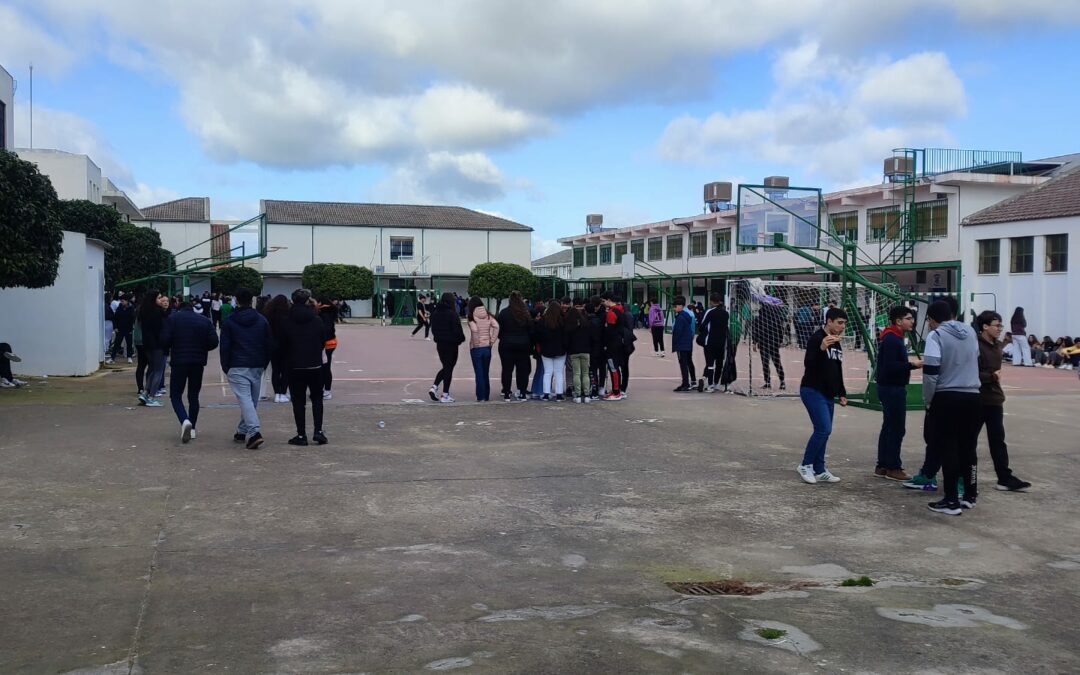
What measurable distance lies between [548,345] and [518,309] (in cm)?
77

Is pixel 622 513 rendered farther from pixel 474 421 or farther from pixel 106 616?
pixel 474 421

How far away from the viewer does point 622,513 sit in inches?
309

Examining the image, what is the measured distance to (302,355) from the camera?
34.0 feet

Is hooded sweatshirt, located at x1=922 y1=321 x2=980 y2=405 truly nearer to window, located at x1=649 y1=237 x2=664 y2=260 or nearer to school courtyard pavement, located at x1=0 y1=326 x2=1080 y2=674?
school courtyard pavement, located at x1=0 y1=326 x2=1080 y2=674

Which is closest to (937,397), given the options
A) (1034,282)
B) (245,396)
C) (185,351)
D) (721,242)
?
(245,396)

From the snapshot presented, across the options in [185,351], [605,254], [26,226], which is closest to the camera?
[185,351]

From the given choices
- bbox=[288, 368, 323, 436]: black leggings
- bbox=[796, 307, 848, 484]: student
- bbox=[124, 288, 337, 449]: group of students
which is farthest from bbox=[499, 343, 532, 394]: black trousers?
bbox=[796, 307, 848, 484]: student

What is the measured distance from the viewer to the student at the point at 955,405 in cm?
802

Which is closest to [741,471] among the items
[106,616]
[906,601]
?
[906,601]

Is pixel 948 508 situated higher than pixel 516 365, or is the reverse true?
pixel 516 365

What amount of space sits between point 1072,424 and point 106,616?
42.4ft

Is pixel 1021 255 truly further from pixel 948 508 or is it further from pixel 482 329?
pixel 948 508

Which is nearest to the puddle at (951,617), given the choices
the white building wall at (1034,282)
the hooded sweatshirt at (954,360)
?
the hooded sweatshirt at (954,360)

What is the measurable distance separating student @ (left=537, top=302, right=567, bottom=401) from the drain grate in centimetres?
883
